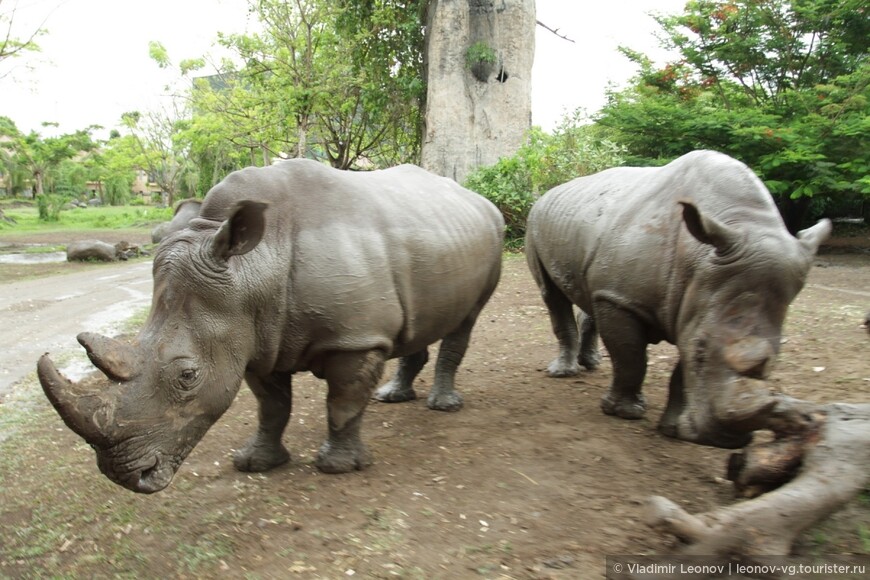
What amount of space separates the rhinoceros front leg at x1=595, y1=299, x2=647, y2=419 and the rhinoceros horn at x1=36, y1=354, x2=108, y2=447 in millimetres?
3183

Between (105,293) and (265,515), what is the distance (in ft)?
33.8

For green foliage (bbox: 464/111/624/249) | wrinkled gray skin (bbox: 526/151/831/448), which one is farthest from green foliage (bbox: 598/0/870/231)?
wrinkled gray skin (bbox: 526/151/831/448)

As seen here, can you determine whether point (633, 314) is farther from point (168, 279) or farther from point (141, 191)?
point (141, 191)

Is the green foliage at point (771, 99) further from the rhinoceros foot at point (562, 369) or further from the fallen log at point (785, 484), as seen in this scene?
the fallen log at point (785, 484)

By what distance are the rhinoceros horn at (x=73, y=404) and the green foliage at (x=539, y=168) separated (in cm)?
1129

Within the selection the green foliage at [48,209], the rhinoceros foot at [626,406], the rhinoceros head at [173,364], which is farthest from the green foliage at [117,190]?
the rhinoceros head at [173,364]

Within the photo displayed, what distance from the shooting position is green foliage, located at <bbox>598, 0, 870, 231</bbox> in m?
12.2

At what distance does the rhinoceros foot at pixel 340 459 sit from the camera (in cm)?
432

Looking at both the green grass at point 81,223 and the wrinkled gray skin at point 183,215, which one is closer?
the wrinkled gray skin at point 183,215

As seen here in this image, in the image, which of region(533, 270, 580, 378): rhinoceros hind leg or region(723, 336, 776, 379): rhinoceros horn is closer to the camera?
region(723, 336, 776, 379): rhinoceros horn

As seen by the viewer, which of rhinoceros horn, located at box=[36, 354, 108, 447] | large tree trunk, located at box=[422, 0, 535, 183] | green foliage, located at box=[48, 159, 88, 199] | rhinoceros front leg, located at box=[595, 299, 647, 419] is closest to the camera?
rhinoceros horn, located at box=[36, 354, 108, 447]

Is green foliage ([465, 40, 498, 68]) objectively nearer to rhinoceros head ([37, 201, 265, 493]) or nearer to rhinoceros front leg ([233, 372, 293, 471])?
rhinoceros front leg ([233, 372, 293, 471])

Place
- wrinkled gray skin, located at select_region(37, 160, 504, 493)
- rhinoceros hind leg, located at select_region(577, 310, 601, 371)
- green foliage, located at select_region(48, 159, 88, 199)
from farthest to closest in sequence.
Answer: green foliage, located at select_region(48, 159, 88, 199) → rhinoceros hind leg, located at select_region(577, 310, 601, 371) → wrinkled gray skin, located at select_region(37, 160, 504, 493)

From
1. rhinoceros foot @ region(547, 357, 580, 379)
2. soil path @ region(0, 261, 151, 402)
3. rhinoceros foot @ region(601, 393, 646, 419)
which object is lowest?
soil path @ region(0, 261, 151, 402)
